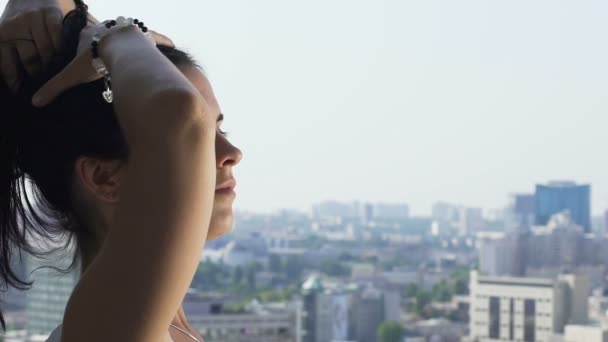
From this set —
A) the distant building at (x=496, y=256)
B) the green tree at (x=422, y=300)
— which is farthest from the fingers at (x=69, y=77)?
the green tree at (x=422, y=300)

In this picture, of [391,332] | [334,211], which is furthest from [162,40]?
[334,211]

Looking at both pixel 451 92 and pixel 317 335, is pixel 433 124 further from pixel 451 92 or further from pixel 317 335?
pixel 317 335

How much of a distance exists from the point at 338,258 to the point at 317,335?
6365mm

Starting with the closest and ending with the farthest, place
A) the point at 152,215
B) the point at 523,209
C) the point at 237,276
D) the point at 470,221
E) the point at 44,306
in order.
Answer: the point at 152,215, the point at 44,306, the point at 237,276, the point at 523,209, the point at 470,221

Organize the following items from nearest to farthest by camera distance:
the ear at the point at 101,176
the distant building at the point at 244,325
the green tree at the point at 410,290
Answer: the ear at the point at 101,176 → the distant building at the point at 244,325 → the green tree at the point at 410,290

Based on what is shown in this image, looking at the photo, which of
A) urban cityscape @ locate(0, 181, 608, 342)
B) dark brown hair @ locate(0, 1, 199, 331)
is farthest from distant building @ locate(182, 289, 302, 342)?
dark brown hair @ locate(0, 1, 199, 331)

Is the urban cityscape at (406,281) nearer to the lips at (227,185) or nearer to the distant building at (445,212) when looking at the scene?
the distant building at (445,212)

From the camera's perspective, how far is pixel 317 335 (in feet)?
49.2

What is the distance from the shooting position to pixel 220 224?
42 cm

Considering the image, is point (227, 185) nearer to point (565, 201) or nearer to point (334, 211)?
point (565, 201)

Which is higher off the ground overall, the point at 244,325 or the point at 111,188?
the point at 111,188

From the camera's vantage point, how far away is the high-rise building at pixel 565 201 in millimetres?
17281

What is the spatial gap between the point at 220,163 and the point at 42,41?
2.9 inches

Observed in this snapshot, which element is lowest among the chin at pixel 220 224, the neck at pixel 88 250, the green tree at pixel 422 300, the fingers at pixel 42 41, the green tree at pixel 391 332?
the green tree at pixel 391 332
